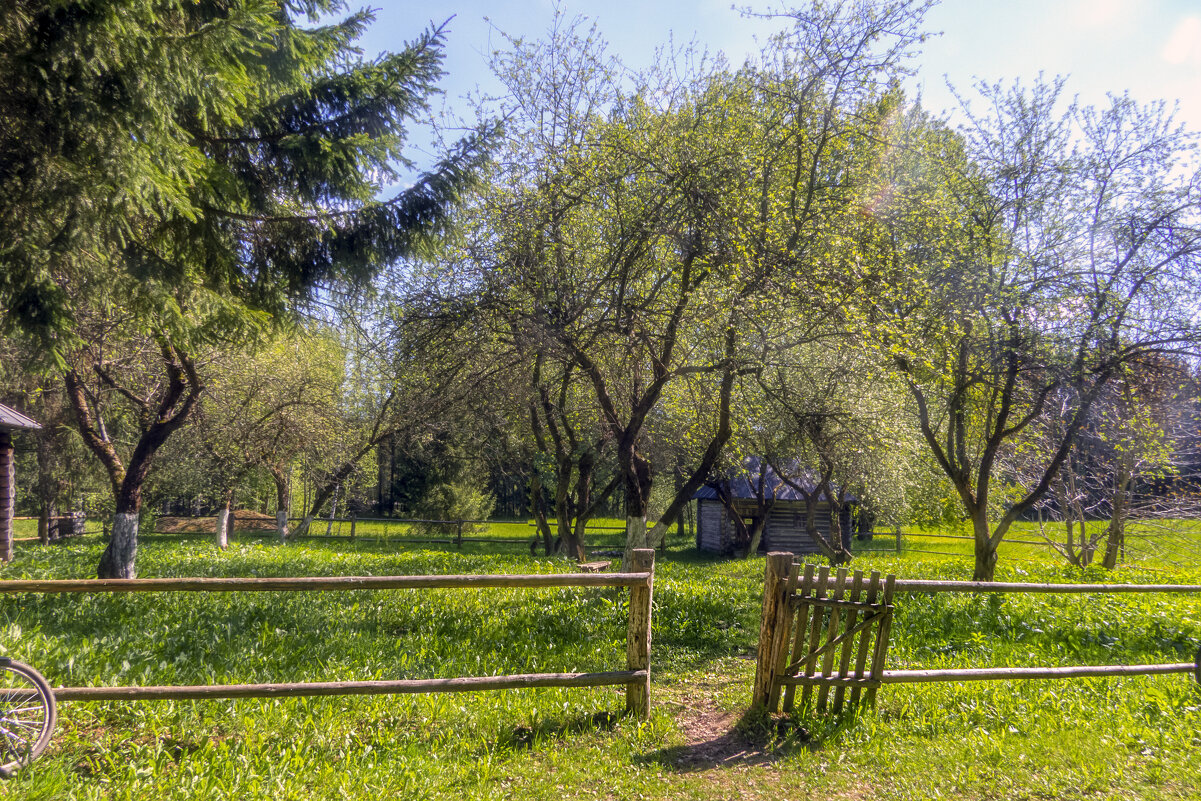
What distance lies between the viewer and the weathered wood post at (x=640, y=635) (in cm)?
514

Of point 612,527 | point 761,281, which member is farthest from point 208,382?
point 612,527

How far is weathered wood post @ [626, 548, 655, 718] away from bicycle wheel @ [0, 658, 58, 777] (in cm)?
359

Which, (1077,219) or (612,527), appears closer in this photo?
(1077,219)

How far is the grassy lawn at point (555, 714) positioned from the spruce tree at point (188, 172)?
118 inches

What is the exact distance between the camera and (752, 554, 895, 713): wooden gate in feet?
16.8

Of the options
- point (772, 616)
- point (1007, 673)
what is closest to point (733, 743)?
point (772, 616)

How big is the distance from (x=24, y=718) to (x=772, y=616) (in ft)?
15.8

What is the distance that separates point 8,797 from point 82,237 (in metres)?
4.14

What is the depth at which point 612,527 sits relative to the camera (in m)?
44.0

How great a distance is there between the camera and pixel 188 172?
555cm

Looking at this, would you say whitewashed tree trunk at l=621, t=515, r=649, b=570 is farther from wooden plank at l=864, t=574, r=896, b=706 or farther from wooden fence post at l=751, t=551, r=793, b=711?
wooden plank at l=864, t=574, r=896, b=706

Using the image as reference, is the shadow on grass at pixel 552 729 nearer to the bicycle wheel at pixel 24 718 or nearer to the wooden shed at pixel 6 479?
the bicycle wheel at pixel 24 718

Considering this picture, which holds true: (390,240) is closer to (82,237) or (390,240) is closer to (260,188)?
(260,188)

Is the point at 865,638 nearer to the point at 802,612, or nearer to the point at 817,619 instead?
the point at 817,619
